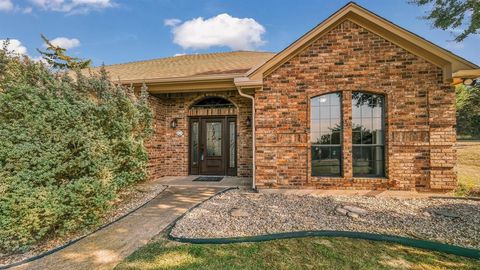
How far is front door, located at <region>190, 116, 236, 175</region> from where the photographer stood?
28.1 feet

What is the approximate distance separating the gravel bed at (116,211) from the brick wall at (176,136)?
1.34 m

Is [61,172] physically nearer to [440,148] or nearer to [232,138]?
[232,138]

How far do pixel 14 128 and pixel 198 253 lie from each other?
348 centimetres

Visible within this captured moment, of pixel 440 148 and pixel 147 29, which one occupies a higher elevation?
pixel 147 29

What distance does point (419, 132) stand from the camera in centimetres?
565

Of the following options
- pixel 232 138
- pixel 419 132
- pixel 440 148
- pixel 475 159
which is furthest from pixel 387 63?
pixel 475 159

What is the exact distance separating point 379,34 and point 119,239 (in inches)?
279

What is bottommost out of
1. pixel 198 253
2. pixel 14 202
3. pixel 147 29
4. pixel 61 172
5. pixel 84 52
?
pixel 198 253

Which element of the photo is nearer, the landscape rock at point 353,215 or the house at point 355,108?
the landscape rock at point 353,215

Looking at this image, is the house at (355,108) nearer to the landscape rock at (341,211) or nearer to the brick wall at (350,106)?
the brick wall at (350,106)

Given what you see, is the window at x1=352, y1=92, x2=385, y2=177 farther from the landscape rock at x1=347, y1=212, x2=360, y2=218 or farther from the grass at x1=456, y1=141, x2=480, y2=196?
the grass at x1=456, y1=141, x2=480, y2=196

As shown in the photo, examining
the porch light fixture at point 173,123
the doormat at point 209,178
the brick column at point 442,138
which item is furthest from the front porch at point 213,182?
the brick column at point 442,138

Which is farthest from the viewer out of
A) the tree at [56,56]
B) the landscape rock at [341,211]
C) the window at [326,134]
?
the tree at [56,56]

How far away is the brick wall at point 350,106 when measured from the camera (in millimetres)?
5598
